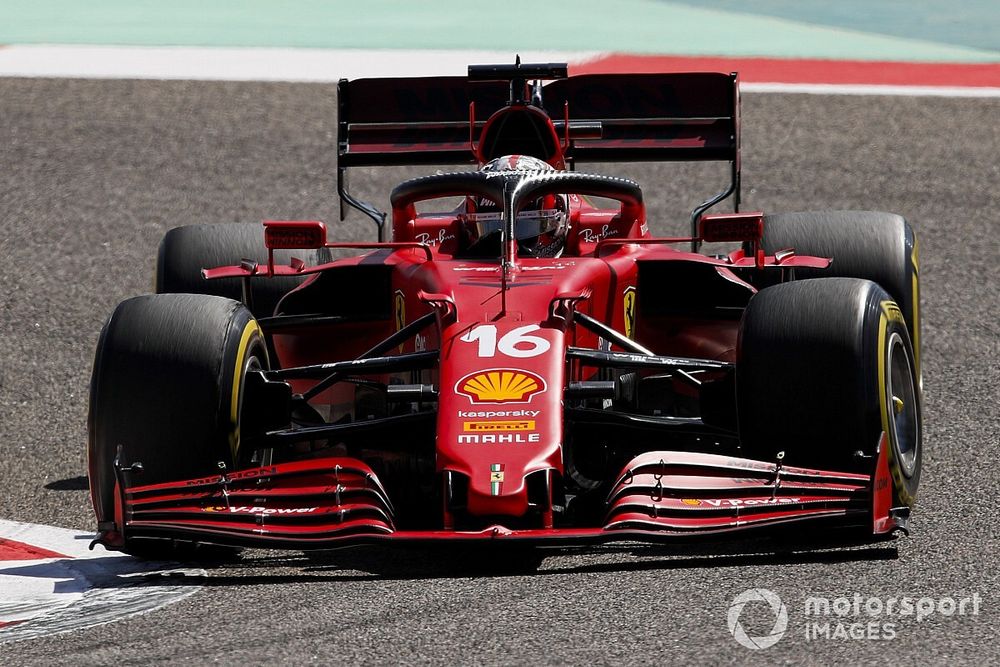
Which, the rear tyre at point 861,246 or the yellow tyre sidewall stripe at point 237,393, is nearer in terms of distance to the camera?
the yellow tyre sidewall stripe at point 237,393

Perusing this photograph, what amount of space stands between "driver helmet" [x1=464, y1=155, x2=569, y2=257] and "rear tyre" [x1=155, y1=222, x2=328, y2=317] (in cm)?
157

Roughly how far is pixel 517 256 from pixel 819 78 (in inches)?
431

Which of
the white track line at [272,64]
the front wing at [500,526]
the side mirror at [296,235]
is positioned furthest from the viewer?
the white track line at [272,64]

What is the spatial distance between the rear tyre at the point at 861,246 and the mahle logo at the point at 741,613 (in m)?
2.94

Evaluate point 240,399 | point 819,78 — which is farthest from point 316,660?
point 819,78

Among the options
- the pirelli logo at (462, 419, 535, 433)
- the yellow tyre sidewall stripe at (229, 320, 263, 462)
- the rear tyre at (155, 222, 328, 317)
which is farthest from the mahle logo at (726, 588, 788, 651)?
the rear tyre at (155, 222, 328, 317)

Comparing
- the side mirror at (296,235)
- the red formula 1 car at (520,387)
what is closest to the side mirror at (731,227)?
the red formula 1 car at (520,387)

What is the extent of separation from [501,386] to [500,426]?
0.20 meters

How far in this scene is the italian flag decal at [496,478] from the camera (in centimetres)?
592

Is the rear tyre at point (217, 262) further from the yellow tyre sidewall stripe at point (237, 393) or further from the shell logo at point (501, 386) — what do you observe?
the shell logo at point (501, 386)

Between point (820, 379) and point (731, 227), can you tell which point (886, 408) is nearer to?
point (820, 379)

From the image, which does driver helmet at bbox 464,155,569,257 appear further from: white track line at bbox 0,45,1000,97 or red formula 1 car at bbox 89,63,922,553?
white track line at bbox 0,45,1000,97

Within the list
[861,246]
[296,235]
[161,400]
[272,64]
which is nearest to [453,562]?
[161,400]

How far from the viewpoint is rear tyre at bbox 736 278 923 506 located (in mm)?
6293
